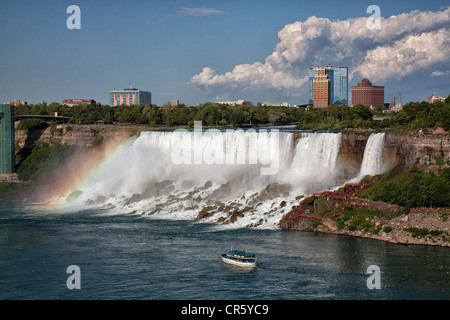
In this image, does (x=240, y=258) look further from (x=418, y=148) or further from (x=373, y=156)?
(x=373, y=156)

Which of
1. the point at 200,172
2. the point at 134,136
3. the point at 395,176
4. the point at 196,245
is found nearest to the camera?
the point at 196,245

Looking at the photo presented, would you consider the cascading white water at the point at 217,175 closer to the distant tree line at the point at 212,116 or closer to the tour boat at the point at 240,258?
the tour boat at the point at 240,258

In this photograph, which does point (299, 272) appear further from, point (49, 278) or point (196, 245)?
point (49, 278)

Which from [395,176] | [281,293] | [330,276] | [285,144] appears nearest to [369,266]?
[330,276]

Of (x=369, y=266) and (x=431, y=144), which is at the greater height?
(x=431, y=144)
